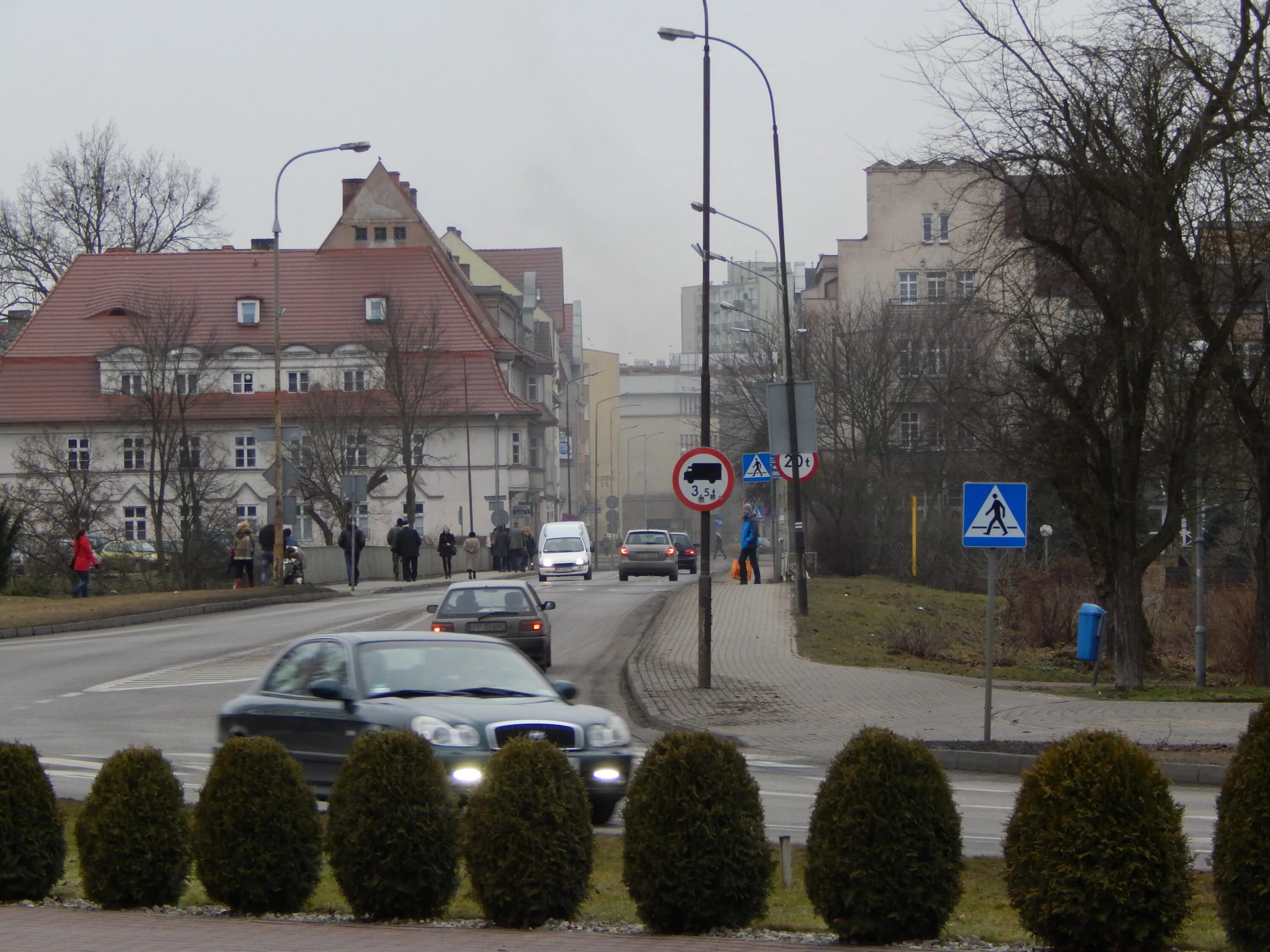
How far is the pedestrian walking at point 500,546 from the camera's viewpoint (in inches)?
2459

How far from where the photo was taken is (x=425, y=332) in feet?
230

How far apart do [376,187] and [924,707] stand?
73.1 m

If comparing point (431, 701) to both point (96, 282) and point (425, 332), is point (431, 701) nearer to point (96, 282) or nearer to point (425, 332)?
point (425, 332)

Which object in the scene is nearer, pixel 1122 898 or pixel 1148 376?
pixel 1122 898

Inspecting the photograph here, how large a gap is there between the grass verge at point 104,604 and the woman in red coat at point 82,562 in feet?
1.10

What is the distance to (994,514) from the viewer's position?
49.8 ft

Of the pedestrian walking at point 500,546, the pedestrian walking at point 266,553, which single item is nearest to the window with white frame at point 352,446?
the pedestrian walking at point 500,546

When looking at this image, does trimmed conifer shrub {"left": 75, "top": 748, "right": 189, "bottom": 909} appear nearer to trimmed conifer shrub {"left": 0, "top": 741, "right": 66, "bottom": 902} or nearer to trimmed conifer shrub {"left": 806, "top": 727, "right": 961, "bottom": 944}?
trimmed conifer shrub {"left": 0, "top": 741, "right": 66, "bottom": 902}

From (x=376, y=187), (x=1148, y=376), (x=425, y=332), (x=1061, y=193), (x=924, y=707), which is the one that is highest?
(x=376, y=187)

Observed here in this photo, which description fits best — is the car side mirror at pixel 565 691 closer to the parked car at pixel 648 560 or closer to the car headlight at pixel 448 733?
the car headlight at pixel 448 733

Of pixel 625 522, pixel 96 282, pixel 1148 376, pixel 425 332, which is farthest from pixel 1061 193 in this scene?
pixel 625 522

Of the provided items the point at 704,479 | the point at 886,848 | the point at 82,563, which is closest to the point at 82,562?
the point at 82,563

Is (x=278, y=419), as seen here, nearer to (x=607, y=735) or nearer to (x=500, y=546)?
(x=500, y=546)

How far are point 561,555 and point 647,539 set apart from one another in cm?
293
